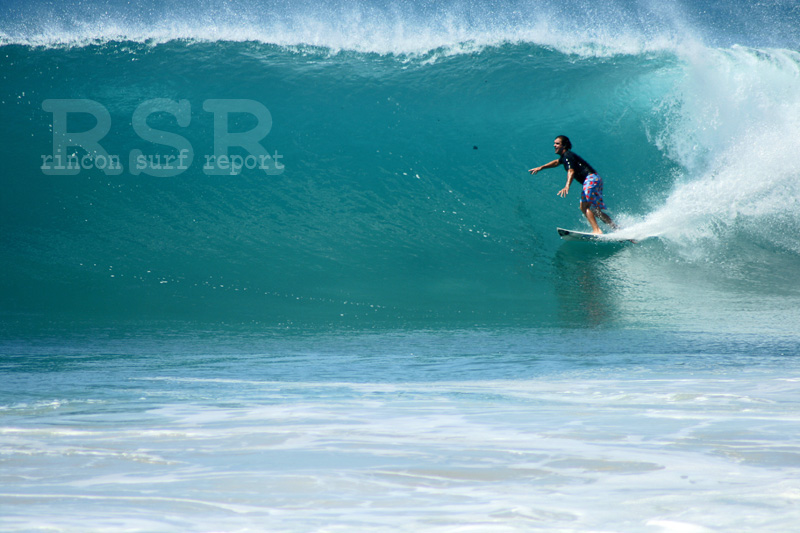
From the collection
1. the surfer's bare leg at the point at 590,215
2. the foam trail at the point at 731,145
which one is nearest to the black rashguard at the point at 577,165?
the surfer's bare leg at the point at 590,215

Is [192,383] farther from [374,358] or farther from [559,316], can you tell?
[559,316]

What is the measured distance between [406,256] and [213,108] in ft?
13.7

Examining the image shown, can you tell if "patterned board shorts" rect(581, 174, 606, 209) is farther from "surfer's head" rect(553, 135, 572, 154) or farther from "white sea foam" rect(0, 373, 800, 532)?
"white sea foam" rect(0, 373, 800, 532)

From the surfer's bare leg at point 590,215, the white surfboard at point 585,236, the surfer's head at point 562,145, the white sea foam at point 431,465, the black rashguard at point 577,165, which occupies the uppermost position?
the surfer's head at point 562,145

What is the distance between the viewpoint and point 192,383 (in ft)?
11.0

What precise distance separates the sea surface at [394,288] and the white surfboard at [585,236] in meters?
0.18

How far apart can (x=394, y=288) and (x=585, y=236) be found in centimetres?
213

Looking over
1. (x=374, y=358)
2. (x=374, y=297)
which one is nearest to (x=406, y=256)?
(x=374, y=297)

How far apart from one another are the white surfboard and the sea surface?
178mm

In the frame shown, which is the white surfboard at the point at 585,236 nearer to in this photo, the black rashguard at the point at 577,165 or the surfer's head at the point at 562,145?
the black rashguard at the point at 577,165

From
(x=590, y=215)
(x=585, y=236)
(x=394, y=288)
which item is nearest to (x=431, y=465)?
(x=394, y=288)

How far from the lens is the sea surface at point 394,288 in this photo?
195 cm

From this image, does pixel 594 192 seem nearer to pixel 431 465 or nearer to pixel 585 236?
pixel 585 236

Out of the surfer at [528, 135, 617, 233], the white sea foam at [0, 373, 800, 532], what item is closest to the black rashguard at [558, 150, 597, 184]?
the surfer at [528, 135, 617, 233]
